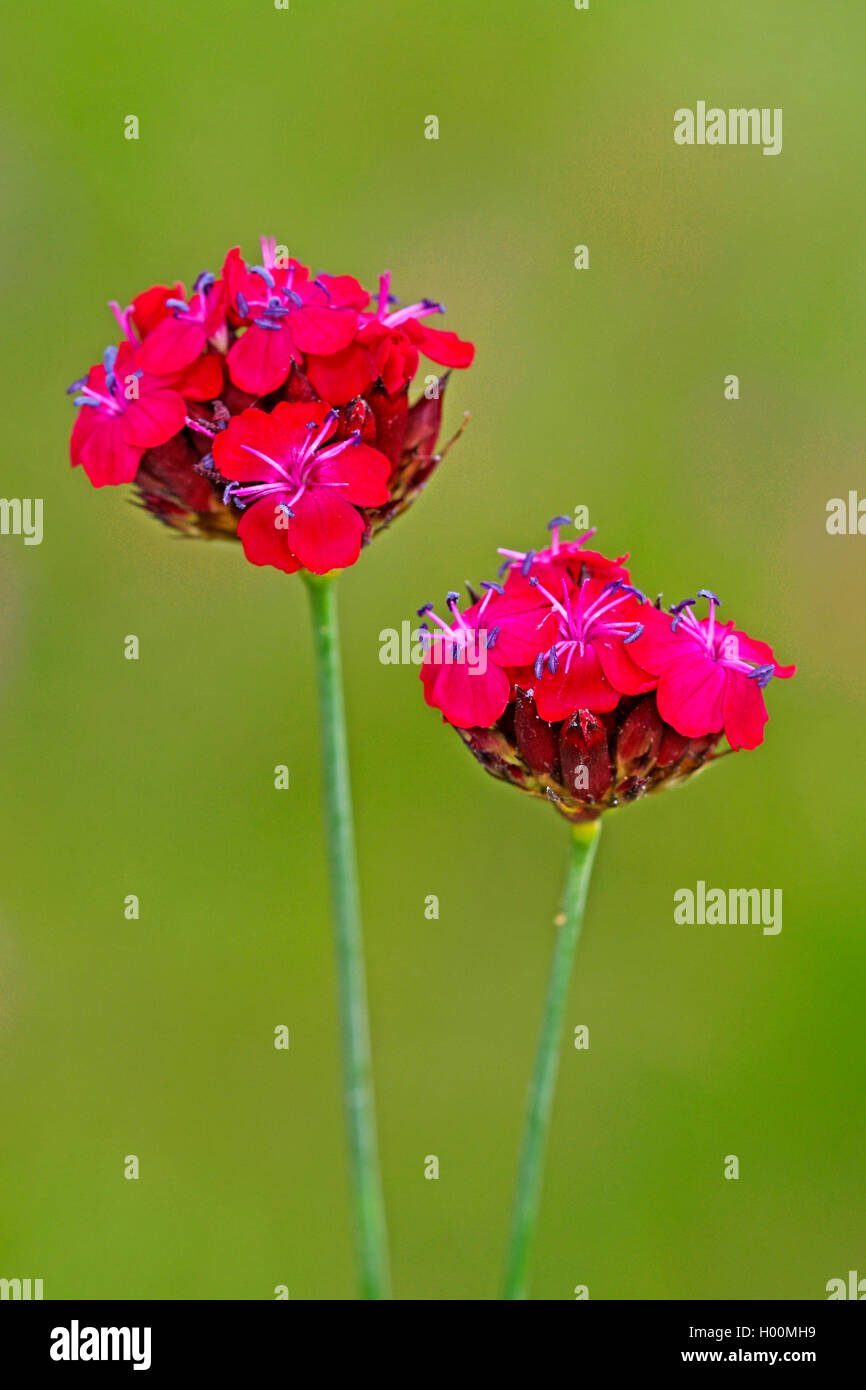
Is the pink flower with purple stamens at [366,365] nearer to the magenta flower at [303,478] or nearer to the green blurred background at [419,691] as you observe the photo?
the magenta flower at [303,478]

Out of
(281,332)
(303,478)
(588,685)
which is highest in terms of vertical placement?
(281,332)

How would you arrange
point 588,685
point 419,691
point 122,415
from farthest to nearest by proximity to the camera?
1. point 419,691
2. point 122,415
3. point 588,685

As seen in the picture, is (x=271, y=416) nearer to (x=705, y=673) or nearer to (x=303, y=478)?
(x=303, y=478)

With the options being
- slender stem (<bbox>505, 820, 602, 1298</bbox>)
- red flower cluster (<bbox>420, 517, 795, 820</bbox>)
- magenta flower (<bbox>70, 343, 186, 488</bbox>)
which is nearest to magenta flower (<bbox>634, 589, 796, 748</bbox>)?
red flower cluster (<bbox>420, 517, 795, 820</bbox>)

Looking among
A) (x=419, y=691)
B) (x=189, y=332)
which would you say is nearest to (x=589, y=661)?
(x=189, y=332)
